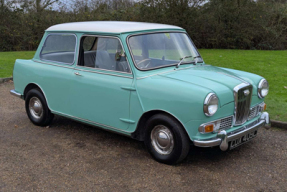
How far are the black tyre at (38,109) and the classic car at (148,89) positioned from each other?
0.02 meters

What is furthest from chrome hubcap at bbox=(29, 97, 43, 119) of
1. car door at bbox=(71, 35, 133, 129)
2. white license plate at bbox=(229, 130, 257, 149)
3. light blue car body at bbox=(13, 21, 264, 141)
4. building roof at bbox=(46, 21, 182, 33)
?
white license plate at bbox=(229, 130, 257, 149)

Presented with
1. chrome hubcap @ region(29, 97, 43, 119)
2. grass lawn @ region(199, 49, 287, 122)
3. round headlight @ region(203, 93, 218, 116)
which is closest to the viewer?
round headlight @ region(203, 93, 218, 116)

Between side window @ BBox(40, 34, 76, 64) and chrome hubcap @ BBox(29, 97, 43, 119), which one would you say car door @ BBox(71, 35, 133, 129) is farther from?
chrome hubcap @ BBox(29, 97, 43, 119)

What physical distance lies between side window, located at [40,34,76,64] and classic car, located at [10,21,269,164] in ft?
0.05

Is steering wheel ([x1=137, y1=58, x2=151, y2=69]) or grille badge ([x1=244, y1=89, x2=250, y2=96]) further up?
steering wheel ([x1=137, y1=58, x2=151, y2=69])

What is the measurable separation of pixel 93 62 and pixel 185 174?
7.05ft

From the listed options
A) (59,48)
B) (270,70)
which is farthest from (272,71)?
(59,48)

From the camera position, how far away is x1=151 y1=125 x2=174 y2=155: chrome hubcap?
13.3 ft

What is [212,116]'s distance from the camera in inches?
149

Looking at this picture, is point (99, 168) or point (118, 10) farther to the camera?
point (118, 10)

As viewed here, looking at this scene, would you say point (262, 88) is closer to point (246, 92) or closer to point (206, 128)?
point (246, 92)

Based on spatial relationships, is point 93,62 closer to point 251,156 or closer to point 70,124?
point 70,124

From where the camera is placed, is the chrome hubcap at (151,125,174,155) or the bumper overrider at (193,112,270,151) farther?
the chrome hubcap at (151,125,174,155)

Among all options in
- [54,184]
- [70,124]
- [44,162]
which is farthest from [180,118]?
[70,124]
